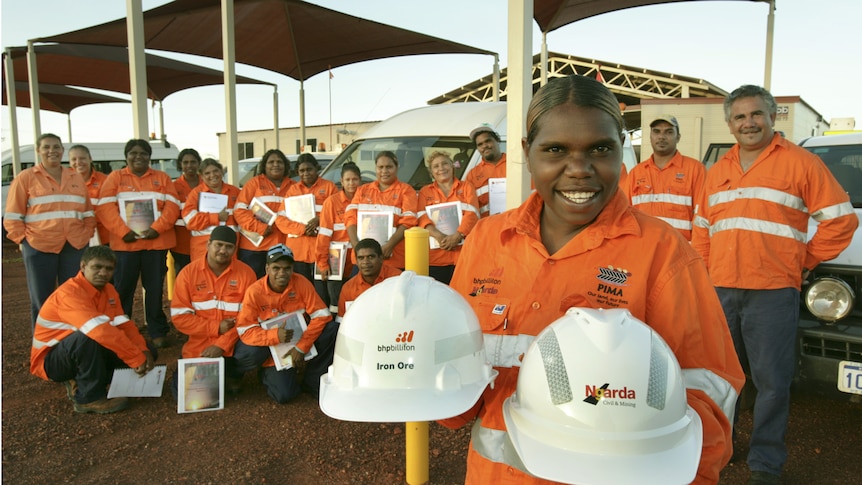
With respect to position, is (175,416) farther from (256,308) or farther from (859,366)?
(859,366)

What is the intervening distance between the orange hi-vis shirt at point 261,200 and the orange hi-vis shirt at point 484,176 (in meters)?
2.19

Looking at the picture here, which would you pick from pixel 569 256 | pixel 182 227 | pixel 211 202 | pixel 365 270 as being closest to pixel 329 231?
pixel 365 270

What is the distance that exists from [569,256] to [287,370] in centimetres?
384

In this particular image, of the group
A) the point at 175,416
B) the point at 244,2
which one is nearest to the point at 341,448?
the point at 175,416

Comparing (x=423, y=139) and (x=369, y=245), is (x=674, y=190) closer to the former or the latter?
(x=369, y=245)

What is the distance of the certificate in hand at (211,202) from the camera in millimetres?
6125

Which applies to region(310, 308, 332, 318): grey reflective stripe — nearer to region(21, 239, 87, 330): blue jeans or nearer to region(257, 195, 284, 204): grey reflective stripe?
region(257, 195, 284, 204): grey reflective stripe

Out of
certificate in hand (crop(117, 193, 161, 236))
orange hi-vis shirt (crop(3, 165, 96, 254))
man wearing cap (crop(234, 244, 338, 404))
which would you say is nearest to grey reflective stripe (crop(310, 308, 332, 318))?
man wearing cap (crop(234, 244, 338, 404))

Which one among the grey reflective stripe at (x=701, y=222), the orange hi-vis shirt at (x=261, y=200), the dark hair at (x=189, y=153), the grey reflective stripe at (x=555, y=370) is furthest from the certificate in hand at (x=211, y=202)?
the grey reflective stripe at (x=555, y=370)

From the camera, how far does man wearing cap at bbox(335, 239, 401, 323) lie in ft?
16.5

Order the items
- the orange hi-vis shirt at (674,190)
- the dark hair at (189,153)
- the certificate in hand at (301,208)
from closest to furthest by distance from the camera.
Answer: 1. the orange hi-vis shirt at (674,190)
2. the certificate in hand at (301,208)
3. the dark hair at (189,153)

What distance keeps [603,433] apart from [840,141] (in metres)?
5.09

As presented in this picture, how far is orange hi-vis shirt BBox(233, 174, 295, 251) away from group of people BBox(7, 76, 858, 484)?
0.06 ft

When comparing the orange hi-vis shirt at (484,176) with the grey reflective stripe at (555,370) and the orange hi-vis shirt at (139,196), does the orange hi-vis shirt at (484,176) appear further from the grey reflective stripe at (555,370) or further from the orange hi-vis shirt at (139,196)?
the grey reflective stripe at (555,370)
